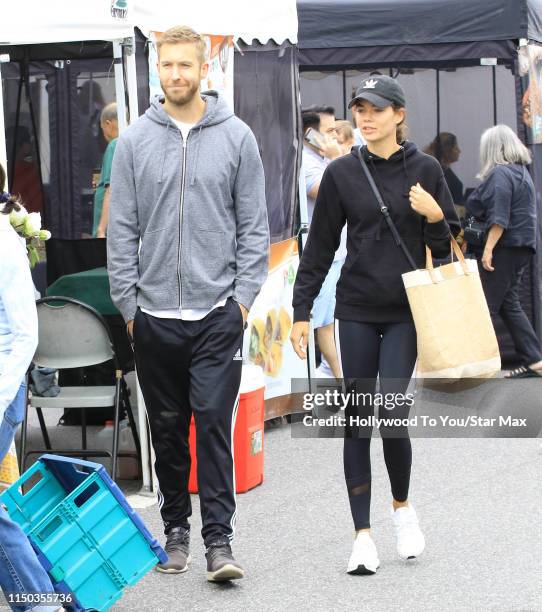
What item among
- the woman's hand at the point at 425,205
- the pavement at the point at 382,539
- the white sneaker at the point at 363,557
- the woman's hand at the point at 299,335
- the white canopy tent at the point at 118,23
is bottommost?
the pavement at the point at 382,539

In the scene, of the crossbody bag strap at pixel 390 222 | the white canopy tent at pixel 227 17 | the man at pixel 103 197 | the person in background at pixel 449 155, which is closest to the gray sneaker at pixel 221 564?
the crossbody bag strap at pixel 390 222

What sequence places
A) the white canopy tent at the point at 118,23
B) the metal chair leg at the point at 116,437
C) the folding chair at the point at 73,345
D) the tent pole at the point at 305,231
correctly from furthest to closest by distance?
the tent pole at the point at 305,231, the folding chair at the point at 73,345, the metal chair leg at the point at 116,437, the white canopy tent at the point at 118,23

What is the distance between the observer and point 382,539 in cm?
559

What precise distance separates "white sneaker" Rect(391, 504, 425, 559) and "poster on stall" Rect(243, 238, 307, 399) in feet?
8.20

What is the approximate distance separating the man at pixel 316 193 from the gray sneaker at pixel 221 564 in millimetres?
3668

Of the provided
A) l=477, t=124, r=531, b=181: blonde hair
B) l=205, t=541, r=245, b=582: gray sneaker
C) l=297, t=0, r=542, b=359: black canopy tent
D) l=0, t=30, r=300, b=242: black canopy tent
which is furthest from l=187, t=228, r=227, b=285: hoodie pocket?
l=297, t=0, r=542, b=359: black canopy tent

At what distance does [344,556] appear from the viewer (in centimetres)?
536

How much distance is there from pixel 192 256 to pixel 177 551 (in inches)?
47.1

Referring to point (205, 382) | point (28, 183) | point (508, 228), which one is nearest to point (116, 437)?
point (205, 382)

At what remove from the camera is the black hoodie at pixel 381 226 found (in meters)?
5.05

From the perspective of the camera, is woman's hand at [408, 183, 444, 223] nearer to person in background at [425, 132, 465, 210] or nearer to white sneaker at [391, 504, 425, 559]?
white sneaker at [391, 504, 425, 559]

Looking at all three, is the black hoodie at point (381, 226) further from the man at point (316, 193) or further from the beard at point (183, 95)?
the man at point (316, 193)

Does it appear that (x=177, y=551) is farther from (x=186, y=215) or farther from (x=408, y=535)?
(x=186, y=215)

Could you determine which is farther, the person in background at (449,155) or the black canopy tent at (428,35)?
the person in background at (449,155)
